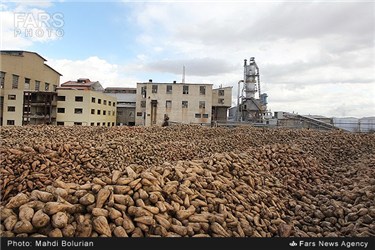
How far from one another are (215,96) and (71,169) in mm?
31947

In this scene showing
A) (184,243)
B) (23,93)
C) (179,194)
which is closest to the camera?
(184,243)

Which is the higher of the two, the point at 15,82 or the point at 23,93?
the point at 15,82

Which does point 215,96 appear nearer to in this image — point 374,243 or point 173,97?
point 173,97

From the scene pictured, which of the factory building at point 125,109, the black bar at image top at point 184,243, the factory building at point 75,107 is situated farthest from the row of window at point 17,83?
the black bar at image top at point 184,243

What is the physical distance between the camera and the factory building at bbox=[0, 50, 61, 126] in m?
28.4

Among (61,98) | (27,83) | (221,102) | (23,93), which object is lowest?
(61,98)

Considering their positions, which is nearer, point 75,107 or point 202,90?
point 75,107

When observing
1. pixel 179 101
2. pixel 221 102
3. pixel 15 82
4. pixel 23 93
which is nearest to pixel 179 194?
pixel 179 101

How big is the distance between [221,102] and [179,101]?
22.3ft

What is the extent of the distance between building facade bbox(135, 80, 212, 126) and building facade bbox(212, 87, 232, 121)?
241cm

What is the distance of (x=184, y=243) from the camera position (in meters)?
3.01

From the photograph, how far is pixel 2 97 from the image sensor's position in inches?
1121

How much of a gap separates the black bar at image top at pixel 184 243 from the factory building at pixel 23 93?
31157 mm

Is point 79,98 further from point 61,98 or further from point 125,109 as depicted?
point 125,109
